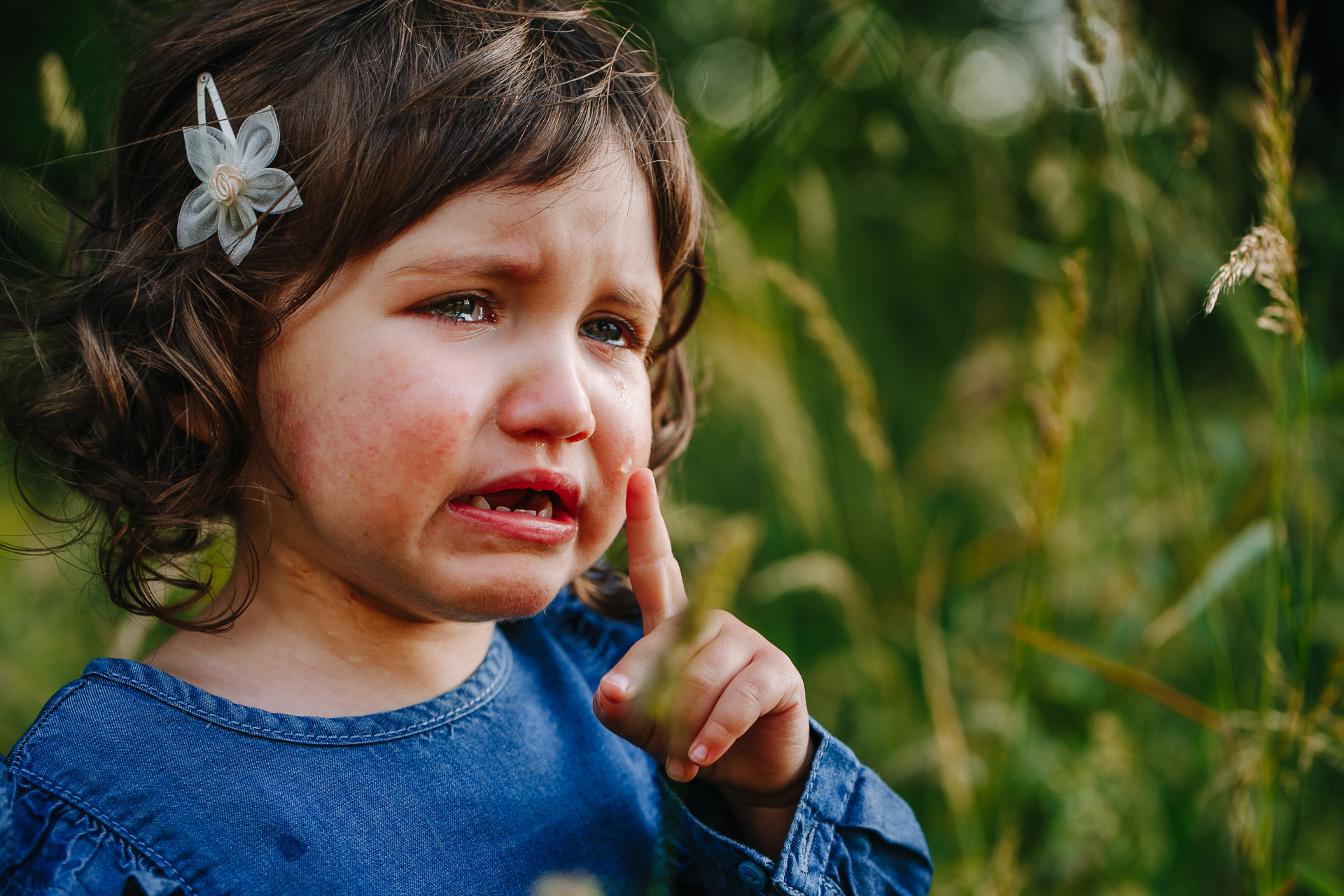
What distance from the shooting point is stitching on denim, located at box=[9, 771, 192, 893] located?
629 millimetres

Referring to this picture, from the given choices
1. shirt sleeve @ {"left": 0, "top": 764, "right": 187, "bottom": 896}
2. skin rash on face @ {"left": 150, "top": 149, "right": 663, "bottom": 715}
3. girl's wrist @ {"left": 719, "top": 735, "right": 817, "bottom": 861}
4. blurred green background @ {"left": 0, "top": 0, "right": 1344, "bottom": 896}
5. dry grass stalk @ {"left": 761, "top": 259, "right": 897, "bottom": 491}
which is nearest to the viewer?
shirt sleeve @ {"left": 0, "top": 764, "right": 187, "bottom": 896}

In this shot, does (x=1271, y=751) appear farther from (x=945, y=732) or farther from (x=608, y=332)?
(x=608, y=332)

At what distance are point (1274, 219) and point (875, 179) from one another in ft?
6.22

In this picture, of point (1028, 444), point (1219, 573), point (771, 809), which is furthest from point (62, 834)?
point (1028, 444)

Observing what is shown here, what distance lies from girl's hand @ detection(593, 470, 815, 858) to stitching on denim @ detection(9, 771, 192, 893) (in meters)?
0.32

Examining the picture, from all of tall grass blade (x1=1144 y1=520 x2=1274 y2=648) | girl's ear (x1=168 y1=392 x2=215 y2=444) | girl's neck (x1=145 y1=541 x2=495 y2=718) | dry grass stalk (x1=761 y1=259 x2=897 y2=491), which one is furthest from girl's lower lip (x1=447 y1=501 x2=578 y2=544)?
tall grass blade (x1=1144 y1=520 x2=1274 y2=648)

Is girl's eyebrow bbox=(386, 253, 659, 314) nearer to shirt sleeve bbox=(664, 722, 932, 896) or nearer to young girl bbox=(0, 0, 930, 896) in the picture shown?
young girl bbox=(0, 0, 930, 896)

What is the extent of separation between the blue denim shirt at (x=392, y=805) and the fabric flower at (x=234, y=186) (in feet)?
1.21

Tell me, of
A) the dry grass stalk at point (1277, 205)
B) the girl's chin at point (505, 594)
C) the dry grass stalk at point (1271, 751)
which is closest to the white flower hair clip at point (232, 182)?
the girl's chin at point (505, 594)

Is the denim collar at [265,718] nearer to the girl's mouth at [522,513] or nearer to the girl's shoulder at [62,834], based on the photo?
the girl's shoulder at [62,834]

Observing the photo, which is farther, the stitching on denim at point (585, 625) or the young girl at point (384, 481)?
the stitching on denim at point (585, 625)

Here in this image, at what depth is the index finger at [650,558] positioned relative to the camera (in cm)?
78

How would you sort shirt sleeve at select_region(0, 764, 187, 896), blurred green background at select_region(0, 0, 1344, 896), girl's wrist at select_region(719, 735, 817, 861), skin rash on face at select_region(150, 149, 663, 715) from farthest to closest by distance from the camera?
1. blurred green background at select_region(0, 0, 1344, 896)
2. girl's wrist at select_region(719, 735, 817, 861)
3. skin rash on face at select_region(150, 149, 663, 715)
4. shirt sleeve at select_region(0, 764, 187, 896)

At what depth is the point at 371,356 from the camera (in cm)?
71
